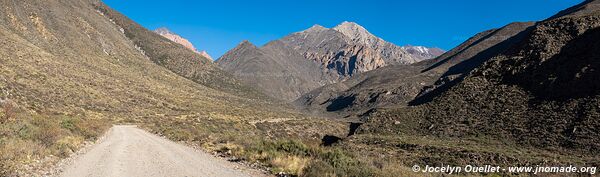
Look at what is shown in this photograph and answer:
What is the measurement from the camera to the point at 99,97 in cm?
6431

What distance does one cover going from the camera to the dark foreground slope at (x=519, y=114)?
3484cm

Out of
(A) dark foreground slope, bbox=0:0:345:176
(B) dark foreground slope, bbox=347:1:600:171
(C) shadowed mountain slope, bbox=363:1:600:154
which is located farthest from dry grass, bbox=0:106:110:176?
(C) shadowed mountain slope, bbox=363:1:600:154

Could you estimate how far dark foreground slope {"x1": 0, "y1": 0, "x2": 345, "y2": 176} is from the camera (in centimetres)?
2091

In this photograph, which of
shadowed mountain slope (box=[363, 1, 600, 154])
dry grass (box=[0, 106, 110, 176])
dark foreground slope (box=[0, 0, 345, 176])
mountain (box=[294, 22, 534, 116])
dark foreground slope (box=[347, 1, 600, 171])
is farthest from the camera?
mountain (box=[294, 22, 534, 116])

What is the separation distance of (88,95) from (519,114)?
58709mm

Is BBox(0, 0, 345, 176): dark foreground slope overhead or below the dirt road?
overhead

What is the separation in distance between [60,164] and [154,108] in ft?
190

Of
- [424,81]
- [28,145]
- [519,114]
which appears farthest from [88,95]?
[424,81]

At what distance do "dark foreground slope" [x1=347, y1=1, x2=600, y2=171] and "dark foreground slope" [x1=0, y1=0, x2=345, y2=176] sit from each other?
51.7ft

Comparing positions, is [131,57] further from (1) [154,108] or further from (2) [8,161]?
(2) [8,161]

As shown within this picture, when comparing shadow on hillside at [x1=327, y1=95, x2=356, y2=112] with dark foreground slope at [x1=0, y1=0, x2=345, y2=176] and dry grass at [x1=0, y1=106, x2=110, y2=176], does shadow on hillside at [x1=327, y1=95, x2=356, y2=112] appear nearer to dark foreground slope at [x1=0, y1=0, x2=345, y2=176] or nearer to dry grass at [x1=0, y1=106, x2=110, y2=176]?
dark foreground slope at [x1=0, y1=0, x2=345, y2=176]

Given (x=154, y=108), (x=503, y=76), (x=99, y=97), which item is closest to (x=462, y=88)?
(x=503, y=76)

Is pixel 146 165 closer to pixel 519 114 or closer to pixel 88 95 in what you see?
pixel 519 114

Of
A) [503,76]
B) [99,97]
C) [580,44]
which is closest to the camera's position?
[580,44]
